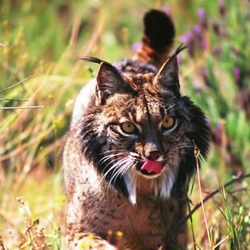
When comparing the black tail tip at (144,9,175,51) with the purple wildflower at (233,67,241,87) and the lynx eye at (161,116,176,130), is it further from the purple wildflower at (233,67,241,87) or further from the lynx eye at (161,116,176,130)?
the lynx eye at (161,116,176,130)

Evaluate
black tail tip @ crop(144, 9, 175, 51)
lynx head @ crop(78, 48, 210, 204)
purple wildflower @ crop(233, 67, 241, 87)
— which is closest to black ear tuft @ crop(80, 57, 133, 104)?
lynx head @ crop(78, 48, 210, 204)

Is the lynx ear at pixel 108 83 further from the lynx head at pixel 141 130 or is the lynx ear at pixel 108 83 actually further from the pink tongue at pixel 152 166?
the pink tongue at pixel 152 166

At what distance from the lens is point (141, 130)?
208 inches

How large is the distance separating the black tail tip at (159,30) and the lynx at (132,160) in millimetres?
926

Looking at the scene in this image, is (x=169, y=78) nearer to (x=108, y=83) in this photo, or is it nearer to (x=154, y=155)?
(x=108, y=83)

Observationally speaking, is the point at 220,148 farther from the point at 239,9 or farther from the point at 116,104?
the point at 116,104

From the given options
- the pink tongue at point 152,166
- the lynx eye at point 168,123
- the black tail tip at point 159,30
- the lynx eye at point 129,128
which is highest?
the black tail tip at point 159,30

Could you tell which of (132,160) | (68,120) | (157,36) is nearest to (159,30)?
(157,36)

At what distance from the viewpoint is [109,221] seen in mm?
5641

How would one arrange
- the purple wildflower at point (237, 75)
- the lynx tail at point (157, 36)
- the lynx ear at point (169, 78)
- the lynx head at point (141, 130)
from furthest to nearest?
the purple wildflower at point (237, 75), the lynx tail at point (157, 36), the lynx ear at point (169, 78), the lynx head at point (141, 130)

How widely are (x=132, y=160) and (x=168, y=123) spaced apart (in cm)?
31

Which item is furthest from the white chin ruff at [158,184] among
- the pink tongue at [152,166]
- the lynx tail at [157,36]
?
the lynx tail at [157,36]

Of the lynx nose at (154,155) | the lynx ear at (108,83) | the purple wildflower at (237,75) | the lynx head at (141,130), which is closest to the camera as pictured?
the lynx nose at (154,155)

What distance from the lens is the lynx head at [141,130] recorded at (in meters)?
5.29
